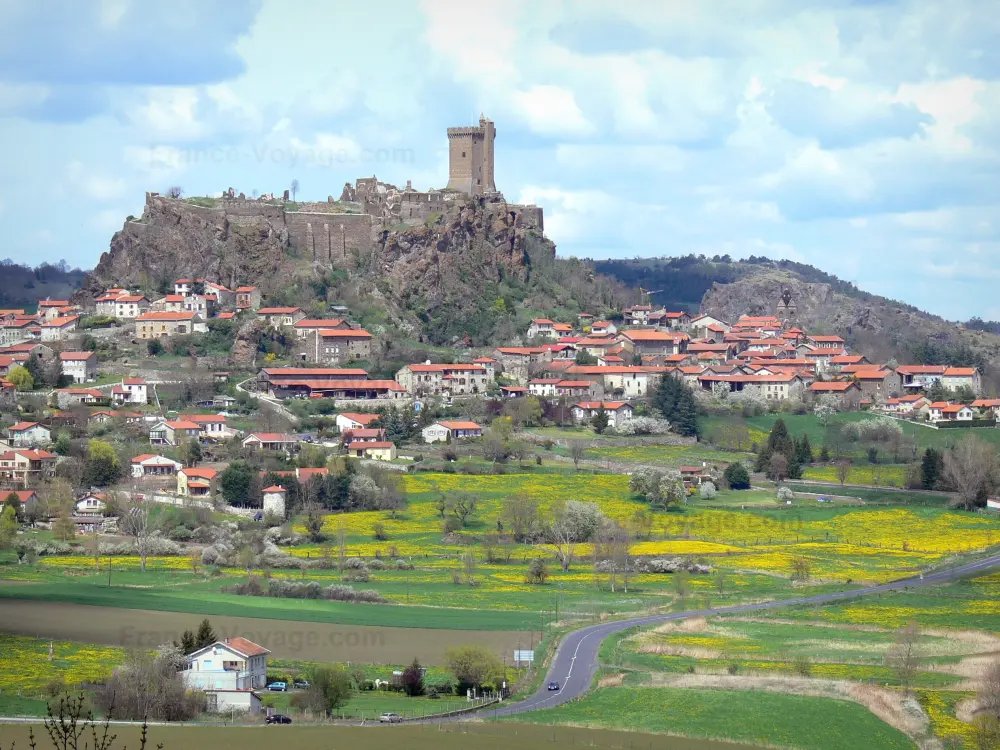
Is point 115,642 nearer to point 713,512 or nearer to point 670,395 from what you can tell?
point 713,512

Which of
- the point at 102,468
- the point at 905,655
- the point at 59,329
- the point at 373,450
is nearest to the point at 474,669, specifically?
the point at 905,655

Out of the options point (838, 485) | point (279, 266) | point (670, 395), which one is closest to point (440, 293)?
point (279, 266)

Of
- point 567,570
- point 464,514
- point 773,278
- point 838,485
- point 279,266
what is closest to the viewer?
point 567,570

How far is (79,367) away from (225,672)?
60017 millimetres

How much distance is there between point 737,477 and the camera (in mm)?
89562

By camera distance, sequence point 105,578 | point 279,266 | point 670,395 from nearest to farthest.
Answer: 1. point 105,578
2. point 670,395
3. point 279,266

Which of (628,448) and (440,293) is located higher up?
(440,293)

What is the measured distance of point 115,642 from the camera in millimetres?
51688

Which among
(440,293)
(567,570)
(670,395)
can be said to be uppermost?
(440,293)

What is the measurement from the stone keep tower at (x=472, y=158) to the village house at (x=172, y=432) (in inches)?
1667

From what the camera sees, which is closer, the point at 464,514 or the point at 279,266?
the point at 464,514

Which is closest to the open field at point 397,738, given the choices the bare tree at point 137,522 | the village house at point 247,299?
the bare tree at point 137,522

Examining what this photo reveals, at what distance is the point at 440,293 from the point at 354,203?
12.4m

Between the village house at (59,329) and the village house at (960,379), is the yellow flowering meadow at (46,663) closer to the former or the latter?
the village house at (59,329)
